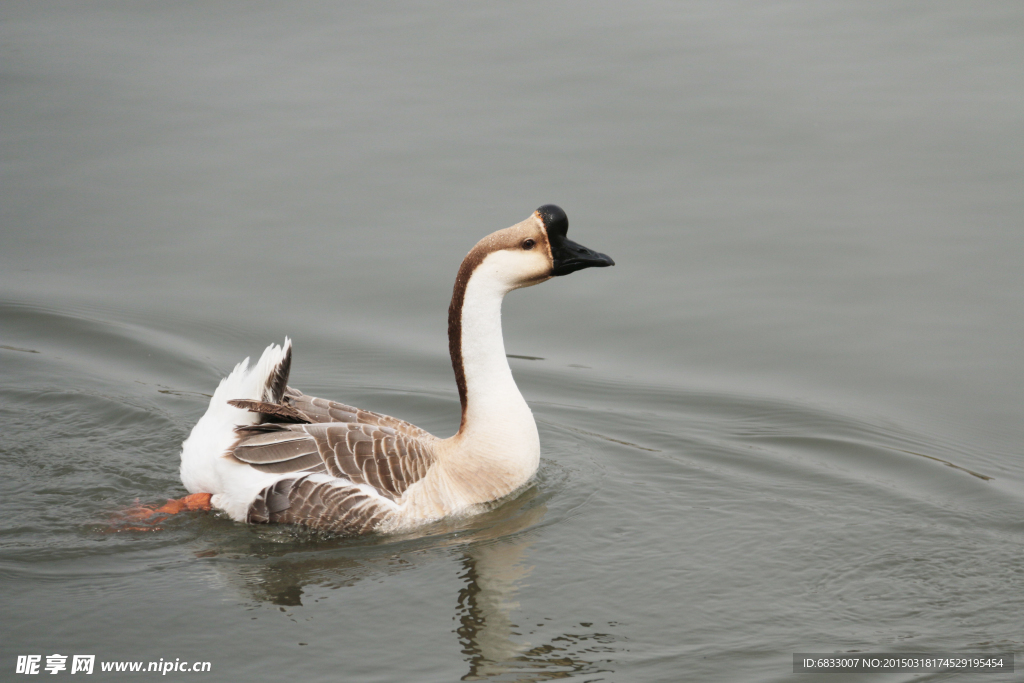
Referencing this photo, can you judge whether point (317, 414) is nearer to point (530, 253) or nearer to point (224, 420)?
point (224, 420)

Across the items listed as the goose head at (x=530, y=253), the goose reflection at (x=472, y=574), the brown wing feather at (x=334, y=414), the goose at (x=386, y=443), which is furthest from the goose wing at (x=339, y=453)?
the goose head at (x=530, y=253)

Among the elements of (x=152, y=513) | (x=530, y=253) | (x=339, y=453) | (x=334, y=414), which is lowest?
(x=152, y=513)

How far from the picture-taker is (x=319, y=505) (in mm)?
7375

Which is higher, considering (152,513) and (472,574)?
(152,513)

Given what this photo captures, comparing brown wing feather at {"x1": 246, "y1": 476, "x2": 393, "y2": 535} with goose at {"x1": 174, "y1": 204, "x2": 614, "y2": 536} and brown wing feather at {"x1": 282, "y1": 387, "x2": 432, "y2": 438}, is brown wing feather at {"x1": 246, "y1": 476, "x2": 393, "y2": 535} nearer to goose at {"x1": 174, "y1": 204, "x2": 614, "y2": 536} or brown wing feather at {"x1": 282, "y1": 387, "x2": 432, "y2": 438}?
goose at {"x1": 174, "y1": 204, "x2": 614, "y2": 536}

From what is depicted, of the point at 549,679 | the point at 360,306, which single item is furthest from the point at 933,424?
the point at 360,306

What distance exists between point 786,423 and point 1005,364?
210 centimetres

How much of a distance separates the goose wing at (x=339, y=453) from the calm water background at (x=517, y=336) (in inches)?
18.7

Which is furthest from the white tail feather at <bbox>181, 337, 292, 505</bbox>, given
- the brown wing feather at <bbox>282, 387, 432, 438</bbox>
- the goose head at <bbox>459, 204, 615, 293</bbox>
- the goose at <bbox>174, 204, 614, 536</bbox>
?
the goose head at <bbox>459, 204, 615, 293</bbox>

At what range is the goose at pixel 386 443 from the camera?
742 cm

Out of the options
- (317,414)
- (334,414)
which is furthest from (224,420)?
(334,414)

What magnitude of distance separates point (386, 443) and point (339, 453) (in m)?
0.35

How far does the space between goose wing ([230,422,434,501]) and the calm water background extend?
475mm

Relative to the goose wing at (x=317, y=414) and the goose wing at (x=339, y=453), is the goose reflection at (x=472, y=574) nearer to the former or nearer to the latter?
the goose wing at (x=339, y=453)
